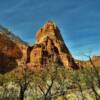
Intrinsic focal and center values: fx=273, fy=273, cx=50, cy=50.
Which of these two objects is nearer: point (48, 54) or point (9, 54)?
point (48, 54)

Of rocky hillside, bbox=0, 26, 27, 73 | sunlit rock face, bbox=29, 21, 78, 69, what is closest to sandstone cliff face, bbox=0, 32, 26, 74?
rocky hillside, bbox=0, 26, 27, 73

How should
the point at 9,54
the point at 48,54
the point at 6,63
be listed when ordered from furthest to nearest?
the point at 9,54, the point at 6,63, the point at 48,54

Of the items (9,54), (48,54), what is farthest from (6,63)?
(48,54)

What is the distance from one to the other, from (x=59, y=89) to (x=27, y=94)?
11.5 m

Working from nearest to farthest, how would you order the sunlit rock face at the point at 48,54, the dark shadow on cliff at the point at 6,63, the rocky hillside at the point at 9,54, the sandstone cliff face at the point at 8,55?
1. the sunlit rock face at the point at 48,54
2. the dark shadow on cliff at the point at 6,63
3. the sandstone cliff face at the point at 8,55
4. the rocky hillside at the point at 9,54

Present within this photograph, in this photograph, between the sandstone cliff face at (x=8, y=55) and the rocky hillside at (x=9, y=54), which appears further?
the rocky hillside at (x=9, y=54)

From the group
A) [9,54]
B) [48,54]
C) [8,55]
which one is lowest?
[48,54]

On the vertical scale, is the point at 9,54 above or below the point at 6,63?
above

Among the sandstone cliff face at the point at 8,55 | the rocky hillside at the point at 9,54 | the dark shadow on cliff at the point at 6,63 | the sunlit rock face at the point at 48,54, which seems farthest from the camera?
the rocky hillside at the point at 9,54

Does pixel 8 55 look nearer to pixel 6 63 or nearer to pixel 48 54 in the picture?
pixel 6 63

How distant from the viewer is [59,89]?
291 feet

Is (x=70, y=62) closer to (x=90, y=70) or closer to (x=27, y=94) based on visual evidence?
(x=27, y=94)

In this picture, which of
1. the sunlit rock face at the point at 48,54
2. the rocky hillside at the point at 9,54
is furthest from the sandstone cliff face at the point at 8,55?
the sunlit rock face at the point at 48,54

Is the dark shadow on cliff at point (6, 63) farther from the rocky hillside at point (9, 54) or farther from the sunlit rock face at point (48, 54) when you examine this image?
the sunlit rock face at point (48, 54)
